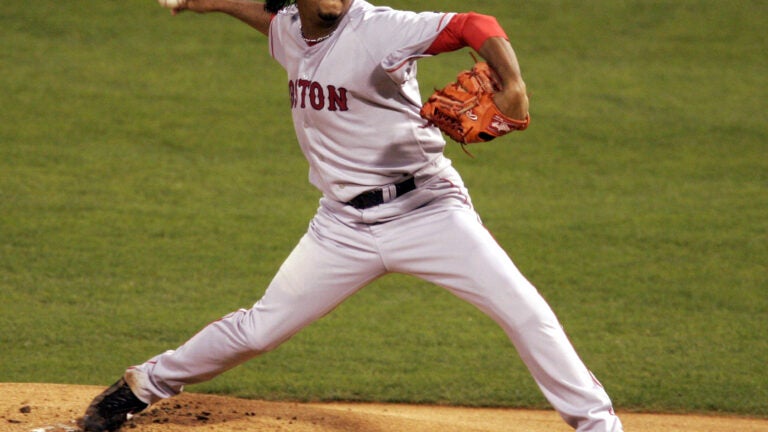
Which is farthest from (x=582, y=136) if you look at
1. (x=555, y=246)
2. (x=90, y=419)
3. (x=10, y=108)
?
(x=90, y=419)

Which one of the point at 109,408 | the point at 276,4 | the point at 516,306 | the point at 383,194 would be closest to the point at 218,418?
A: the point at 109,408

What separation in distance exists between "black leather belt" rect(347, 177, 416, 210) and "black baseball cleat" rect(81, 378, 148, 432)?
118 centimetres

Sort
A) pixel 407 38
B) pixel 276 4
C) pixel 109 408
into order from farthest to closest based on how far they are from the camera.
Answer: pixel 276 4, pixel 109 408, pixel 407 38

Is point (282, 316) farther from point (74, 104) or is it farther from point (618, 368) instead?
point (74, 104)

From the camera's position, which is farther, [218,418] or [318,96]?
[218,418]

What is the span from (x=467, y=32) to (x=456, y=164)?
19.1 ft

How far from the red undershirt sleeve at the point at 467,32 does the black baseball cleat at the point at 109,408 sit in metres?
1.75

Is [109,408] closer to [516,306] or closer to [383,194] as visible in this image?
[383,194]

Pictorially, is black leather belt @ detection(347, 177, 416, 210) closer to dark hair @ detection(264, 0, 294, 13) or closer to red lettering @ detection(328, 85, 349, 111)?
red lettering @ detection(328, 85, 349, 111)

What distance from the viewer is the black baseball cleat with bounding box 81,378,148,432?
392 centimetres

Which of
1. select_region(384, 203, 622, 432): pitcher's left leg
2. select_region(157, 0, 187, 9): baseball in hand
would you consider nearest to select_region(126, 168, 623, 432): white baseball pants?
select_region(384, 203, 622, 432): pitcher's left leg

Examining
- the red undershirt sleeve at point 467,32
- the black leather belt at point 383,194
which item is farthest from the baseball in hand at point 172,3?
the red undershirt sleeve at point 467,32

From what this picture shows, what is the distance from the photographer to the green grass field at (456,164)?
5.58 m

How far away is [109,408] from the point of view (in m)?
3.92
